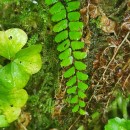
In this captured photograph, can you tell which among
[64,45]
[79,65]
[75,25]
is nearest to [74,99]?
[79,65]

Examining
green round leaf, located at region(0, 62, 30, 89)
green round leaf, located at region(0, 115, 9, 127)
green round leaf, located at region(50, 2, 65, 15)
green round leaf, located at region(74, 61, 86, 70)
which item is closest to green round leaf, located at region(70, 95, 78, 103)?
green round leaf, located at region(74, 61, 86, 70)

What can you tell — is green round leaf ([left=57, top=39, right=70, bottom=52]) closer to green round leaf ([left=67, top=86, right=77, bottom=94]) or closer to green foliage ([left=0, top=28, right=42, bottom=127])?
green foliage ([left=0, top=28, right=42, bottom=127])

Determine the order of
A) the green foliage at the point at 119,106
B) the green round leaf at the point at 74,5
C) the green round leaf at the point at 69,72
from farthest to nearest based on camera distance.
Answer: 1. the green foliage at the point at 119,106
2. the green round leaf at the point at 69,72
3. the green round leaf at the point at 74,5

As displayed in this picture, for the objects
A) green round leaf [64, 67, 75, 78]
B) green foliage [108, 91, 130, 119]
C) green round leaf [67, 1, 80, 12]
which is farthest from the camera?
green foliage [108, 91, 130, 119]

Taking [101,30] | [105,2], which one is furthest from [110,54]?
[105,2]

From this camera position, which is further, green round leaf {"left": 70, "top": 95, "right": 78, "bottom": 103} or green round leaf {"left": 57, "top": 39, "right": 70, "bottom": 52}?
green round leaf {"left": 70, "top": 95, "right": 78, "bottom": 103}

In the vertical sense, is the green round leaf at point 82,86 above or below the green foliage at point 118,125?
above

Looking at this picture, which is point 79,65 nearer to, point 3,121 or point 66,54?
point 66,54

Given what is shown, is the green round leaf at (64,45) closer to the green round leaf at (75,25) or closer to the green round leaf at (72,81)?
the green round leaf at (75,25)

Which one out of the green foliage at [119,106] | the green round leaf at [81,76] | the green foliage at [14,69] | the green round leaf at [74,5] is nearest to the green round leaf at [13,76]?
the green foliage at [14,69]
